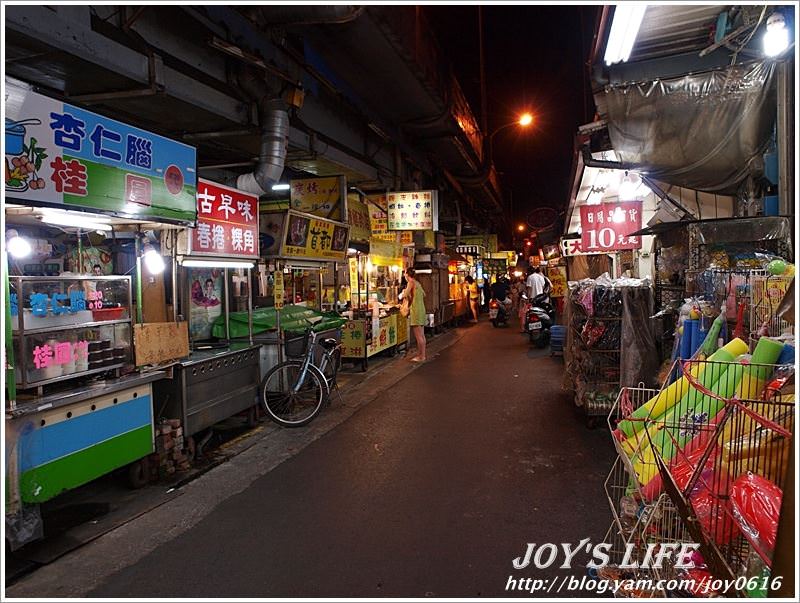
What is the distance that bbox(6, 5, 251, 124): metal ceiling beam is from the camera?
4781mm

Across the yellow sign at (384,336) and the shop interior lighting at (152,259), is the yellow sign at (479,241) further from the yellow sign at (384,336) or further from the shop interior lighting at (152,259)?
the shop interior lighting at (152,259)

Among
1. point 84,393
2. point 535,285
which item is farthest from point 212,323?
point 535,285

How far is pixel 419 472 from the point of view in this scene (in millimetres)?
5617

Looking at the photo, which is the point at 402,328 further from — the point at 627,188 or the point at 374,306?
the point at 627,188

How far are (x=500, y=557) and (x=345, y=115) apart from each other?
1026 cm

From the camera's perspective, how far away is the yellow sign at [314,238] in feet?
28.9

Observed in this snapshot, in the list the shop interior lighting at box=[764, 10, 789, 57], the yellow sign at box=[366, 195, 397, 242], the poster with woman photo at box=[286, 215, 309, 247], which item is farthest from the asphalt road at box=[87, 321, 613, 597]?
the yellow sign at box=[366, 195, 397, 242]

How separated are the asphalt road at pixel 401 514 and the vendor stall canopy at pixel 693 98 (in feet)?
12.6

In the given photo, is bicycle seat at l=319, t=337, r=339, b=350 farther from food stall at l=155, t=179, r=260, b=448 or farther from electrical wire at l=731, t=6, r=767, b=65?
electrical wire at l=731, t=6, r=767, b=65

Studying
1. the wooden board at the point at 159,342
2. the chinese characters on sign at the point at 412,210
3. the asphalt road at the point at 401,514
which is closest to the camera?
the asphalt road at the point at 401,514

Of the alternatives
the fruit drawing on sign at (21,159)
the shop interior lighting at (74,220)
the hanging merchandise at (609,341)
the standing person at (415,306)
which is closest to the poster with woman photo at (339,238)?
the standing person at (415,306)

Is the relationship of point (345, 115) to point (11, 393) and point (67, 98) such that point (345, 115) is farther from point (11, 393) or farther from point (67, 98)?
point (11, 393)

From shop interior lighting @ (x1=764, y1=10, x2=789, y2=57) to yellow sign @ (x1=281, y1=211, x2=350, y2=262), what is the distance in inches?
269

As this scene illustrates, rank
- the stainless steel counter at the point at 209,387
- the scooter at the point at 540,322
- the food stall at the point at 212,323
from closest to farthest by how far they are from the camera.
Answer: the stainless steel counter at the point at 209,387 < the food stall at the point at 212,323 < the scooter at the point at 540,322
